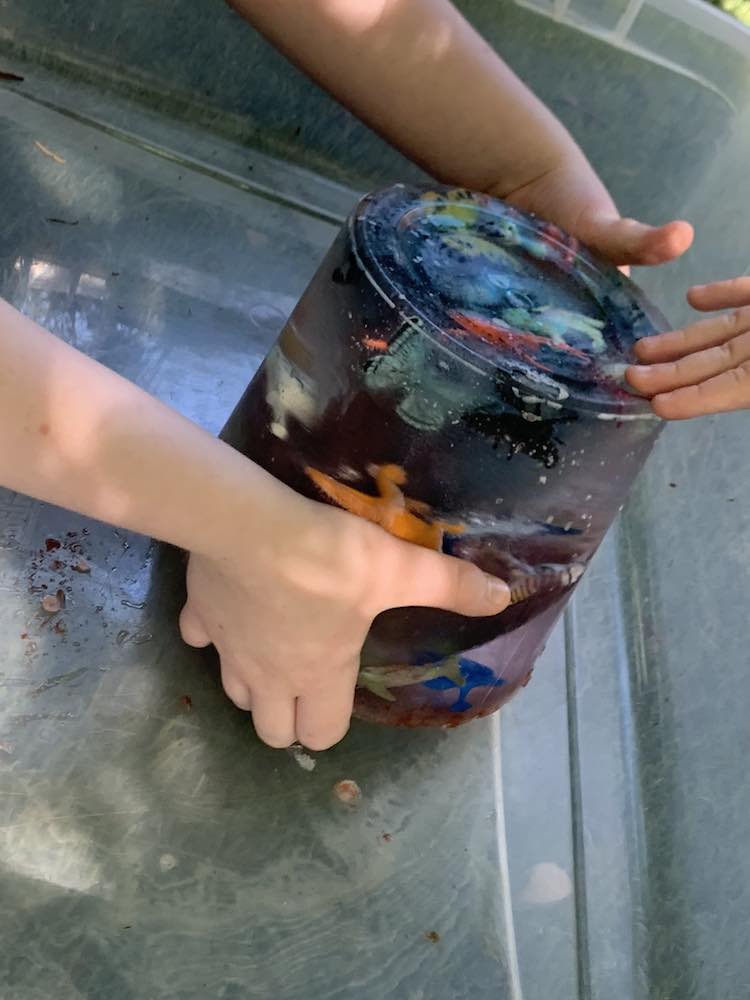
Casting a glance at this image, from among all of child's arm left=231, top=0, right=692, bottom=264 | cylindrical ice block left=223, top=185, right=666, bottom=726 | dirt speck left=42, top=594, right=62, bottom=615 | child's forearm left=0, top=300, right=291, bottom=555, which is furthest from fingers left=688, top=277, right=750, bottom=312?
dirt speck left=42, top=594, right=62, bottom=615

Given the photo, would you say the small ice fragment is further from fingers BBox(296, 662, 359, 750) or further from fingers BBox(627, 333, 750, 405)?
fingers BBox(627, 333, 750, 405)

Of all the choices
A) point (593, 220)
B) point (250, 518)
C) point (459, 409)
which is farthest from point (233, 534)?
point (593, 220)

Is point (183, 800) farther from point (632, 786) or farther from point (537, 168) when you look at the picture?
point (537, 168)

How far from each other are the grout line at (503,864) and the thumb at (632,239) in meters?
0.28

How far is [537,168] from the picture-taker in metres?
0.67

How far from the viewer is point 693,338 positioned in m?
0.47

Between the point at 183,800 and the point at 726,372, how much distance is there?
0.33 metres

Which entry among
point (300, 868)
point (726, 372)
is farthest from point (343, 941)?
point (726, 372)

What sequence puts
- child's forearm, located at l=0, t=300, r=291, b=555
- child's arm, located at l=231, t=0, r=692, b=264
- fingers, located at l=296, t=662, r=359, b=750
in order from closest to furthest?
child's forearm, located at l=0, t=300, r=291, b=555 → fingers, located at l=296, t=662, r=359, b=750 → child's arm, located at l=231, t=0, r=692, b=264

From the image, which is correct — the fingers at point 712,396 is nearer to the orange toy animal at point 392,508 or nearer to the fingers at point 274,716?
the orange toy animal at point 392,508

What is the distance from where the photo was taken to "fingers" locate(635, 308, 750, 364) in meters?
0.46

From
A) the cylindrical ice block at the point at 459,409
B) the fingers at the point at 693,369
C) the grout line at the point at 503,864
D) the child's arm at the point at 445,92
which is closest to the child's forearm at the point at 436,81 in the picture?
the child's arm at the point at 445,92

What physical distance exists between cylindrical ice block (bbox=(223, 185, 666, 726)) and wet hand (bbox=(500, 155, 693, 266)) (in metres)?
0.05

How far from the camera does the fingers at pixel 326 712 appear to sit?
503mm
